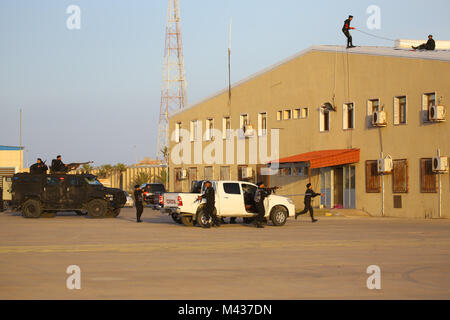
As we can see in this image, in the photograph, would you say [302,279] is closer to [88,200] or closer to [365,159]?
[88,200]

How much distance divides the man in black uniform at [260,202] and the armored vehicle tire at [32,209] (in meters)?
12.6

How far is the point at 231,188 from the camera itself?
1130 inches

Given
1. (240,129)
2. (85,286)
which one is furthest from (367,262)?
(240,129)

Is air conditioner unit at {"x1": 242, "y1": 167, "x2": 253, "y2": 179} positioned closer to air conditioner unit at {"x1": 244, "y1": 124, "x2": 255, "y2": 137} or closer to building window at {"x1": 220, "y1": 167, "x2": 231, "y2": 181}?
air conditioner unit at {"x1": 244, "y1": 124, "x2": 255, "y2": 137}

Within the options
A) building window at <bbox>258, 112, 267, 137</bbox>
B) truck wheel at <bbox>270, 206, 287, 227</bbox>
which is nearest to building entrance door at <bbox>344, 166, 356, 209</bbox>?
building window at <bbox>258, 112, 267, 137</bbox>

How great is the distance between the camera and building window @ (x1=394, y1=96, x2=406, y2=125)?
123 feet

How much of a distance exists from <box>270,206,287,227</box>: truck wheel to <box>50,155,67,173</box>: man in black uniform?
488 inches

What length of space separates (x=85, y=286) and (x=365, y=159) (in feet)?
96.8

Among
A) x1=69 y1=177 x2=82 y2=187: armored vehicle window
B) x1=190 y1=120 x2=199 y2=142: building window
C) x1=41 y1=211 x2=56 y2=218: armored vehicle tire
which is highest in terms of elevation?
x1=190 y1=120 x2=199 y2=142: building window

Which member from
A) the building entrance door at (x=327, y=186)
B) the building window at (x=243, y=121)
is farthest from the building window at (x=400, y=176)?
Result: the building window at (x=243, y=121)

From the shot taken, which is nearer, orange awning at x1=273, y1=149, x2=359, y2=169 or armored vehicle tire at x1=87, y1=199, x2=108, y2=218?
armored vehicle tire at x1=87, y1=199, x2=108, y2=218

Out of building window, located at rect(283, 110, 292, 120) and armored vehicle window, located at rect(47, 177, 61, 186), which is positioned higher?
building window, located at rect(283, 110, 292, 120)

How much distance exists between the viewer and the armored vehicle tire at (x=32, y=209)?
1403 inches

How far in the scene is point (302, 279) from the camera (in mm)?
12617
